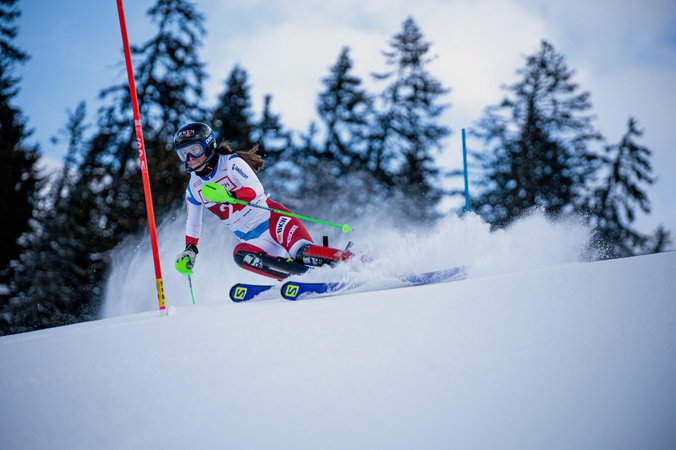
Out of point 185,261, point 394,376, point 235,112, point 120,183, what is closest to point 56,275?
point 120,183

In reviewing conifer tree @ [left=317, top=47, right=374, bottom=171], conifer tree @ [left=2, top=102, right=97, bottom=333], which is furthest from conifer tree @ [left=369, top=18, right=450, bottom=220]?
conifer tree @ [left=2, top=102, right=97, bottom=333]

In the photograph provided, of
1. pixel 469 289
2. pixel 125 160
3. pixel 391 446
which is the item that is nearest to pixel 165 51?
pixel 125 160

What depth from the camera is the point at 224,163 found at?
5262 millimetres

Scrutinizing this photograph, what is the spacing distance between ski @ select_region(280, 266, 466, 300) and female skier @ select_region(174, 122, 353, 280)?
524 mm

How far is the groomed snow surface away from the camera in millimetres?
1794

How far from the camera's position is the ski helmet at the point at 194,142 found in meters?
5.09

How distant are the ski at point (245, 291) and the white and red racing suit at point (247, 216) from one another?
1.73 feet

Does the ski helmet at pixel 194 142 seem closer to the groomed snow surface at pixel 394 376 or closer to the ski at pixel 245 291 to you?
the ski at pixel 245 291

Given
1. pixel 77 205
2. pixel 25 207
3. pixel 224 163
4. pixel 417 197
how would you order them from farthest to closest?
pixel 25 207
pixel 417 197
pixel 77 205
pixel 224 163

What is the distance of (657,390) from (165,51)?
18.0m

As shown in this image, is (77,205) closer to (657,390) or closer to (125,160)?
(125,160)

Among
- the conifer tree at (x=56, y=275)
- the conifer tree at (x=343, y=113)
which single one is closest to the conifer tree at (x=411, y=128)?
the conifer tree at (x=343, y=113)

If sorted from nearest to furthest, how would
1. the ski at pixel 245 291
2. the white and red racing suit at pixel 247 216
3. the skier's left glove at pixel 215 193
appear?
the skier's left glove at pixel 215 193
the ski at pixel 245 291
the white and red racing suit at pixel 247 216

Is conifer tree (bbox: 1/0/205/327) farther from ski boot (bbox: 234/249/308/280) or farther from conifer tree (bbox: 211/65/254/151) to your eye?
ski boot (bbox: 234/249/308/280)
